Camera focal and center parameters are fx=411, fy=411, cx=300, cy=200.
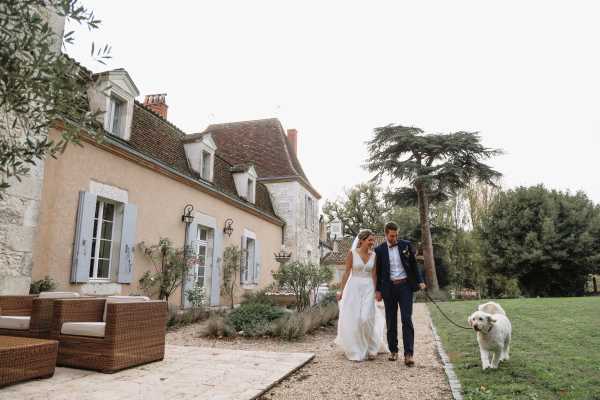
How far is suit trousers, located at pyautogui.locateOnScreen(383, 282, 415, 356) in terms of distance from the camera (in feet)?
16.5

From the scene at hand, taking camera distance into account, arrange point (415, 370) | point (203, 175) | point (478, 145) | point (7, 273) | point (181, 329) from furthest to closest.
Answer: point (478, 145) < point (203, 175) < point (181, 329) < point (7, 273) < point (415, 370)

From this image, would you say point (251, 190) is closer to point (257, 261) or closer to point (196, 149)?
point (257, 261)

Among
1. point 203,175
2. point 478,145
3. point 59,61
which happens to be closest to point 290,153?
point 203,175

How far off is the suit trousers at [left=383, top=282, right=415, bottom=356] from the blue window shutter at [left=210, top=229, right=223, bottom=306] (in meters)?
8.01

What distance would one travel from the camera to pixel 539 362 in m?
4.75

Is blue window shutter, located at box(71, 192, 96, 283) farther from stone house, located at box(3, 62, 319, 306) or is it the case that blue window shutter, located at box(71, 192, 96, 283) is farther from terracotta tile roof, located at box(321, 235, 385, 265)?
terracotta tile roof, located at box(321, 235, 385, 265)

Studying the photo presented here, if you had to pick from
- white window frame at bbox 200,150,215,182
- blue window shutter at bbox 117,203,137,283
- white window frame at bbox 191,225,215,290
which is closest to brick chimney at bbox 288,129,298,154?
white window frame at bbox 200,150,215,182

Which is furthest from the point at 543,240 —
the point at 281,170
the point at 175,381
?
the point at 175,381

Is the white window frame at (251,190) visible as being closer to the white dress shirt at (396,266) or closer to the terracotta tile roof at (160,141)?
the terracotta tile roof at (160,141)

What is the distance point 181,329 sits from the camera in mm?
8133

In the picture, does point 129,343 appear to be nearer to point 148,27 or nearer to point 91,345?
point 91,345

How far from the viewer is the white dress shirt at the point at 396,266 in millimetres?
5215

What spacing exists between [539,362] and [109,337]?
188 inches

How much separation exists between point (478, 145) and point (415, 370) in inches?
669
